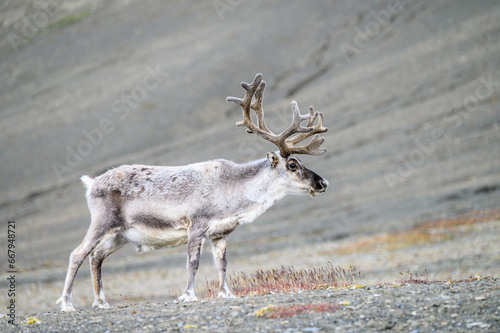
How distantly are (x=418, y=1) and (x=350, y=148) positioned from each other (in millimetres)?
47146

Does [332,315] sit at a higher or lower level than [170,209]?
lower

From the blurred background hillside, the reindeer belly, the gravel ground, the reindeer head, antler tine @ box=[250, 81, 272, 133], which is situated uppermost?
the blurred background hillside

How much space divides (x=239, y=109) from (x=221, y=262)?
7391 cm

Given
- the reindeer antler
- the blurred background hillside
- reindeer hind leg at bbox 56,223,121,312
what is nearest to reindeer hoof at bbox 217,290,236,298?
reindeer hind leg at bbox 56,223,121,312

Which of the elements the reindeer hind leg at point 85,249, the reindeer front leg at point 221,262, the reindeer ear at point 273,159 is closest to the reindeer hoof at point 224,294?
the reindeer front leg at point 221,262

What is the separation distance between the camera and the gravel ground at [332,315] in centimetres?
934

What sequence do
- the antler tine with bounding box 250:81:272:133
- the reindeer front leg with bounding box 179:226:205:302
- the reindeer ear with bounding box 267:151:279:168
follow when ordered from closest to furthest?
the reindeer front leg with bounding box 179:226:205:302, the reindeer ear with bounding box 267:151:279:168, the antler tine with bounding box 250:81:272:133

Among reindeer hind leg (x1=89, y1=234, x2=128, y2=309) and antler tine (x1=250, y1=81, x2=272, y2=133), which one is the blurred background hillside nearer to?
reindeer hind leg (x1=89, y1=234, x2=128, y2=309)

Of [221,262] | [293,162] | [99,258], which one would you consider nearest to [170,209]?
[221,262]

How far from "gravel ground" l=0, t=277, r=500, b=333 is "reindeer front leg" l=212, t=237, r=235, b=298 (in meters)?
1.66

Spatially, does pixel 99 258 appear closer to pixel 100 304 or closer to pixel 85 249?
pixel 85 249

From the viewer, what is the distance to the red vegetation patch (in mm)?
10172

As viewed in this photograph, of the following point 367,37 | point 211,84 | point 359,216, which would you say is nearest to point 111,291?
point 359,216

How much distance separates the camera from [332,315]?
9922mm
